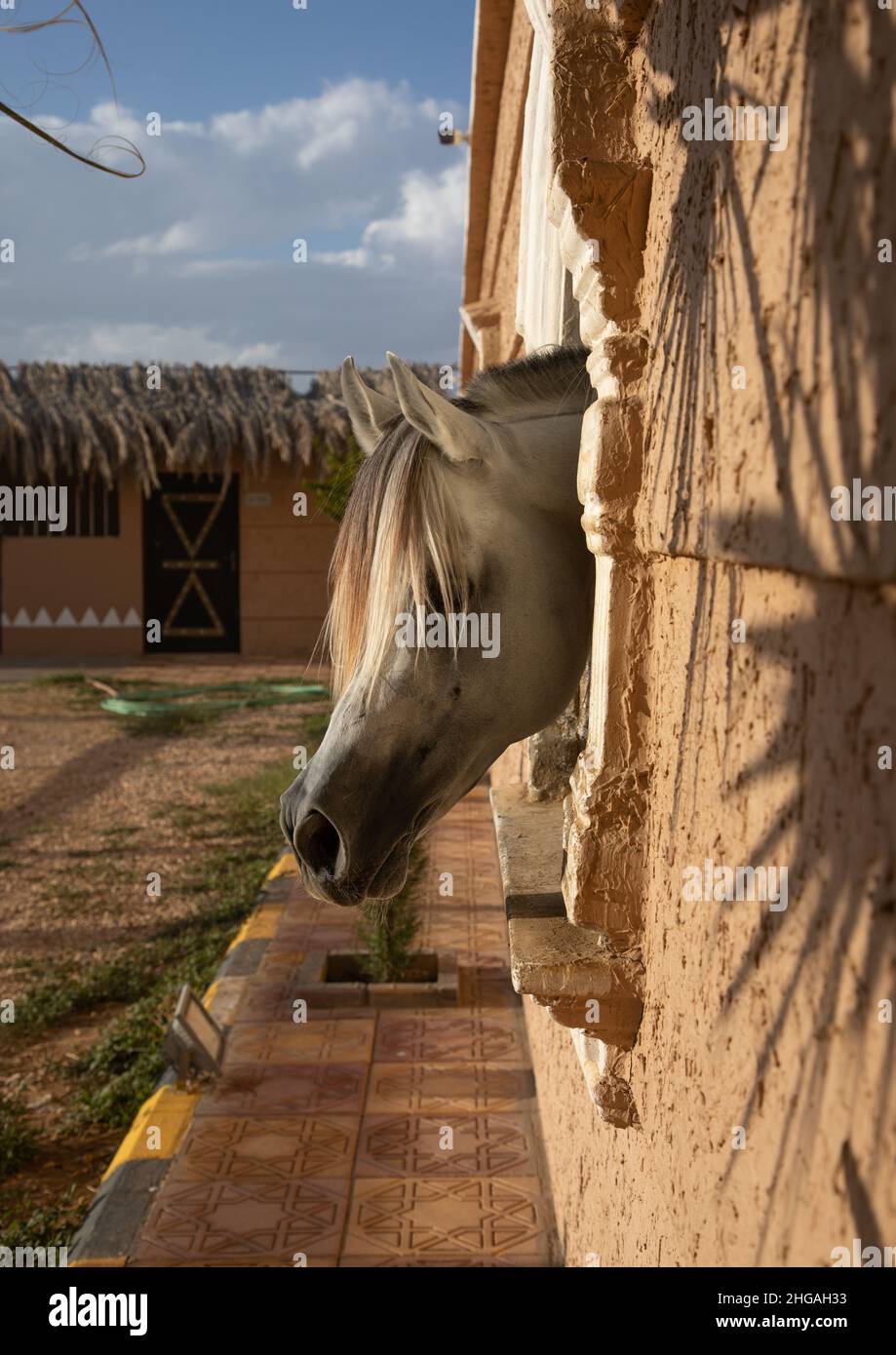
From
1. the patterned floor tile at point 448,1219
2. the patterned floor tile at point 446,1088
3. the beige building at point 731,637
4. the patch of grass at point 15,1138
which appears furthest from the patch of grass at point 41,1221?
the beige building at point 731,637

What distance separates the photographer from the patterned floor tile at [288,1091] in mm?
3889

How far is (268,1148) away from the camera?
3631mm

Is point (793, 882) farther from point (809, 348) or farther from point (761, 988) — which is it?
point (809, 348)

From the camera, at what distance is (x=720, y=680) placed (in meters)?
1.09

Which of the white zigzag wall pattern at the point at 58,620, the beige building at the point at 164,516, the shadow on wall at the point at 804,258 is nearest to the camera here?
the shadow on wall at the point at 804,258

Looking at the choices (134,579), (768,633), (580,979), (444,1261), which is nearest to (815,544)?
(768,633)

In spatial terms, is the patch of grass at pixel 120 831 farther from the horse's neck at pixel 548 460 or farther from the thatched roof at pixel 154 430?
the thatched roof at pixel 154 430

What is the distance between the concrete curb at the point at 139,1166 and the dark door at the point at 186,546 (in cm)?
1309

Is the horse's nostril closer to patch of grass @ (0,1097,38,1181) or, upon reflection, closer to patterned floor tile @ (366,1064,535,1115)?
patterned floor tile @ (366,1064,535,1115)

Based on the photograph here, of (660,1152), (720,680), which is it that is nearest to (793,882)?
(720,680)

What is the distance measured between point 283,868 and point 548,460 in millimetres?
5440

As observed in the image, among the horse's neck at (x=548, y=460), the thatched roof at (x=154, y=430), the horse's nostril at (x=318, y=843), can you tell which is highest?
the thatched roof at (x=154, y=430)

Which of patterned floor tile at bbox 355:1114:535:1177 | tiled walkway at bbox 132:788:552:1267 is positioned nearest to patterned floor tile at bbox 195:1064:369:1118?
tiled walkway at bbox 132:788:552:1267

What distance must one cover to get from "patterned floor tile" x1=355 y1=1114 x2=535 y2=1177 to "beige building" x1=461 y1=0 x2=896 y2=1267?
1.68 metres
